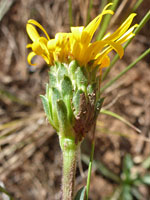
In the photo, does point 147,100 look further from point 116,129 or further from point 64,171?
point 64,171

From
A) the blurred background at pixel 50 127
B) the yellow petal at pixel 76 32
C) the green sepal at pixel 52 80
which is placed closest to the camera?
the yellow petal at pixel 76 32

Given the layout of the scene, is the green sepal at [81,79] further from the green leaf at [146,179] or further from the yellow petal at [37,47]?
the green leaf at [146,179]

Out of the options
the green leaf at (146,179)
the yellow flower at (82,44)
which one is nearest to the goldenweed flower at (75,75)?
the yellow flower at (82,44)

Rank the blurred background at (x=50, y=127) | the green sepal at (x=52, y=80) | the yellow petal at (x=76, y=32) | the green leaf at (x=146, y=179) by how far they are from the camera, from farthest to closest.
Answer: the blurred background at (x=50, y=127) → the green leaf at (x=146, y=179) → the green sepal at (x=52, y=80) → the yellow petal at (x=76, y=32)

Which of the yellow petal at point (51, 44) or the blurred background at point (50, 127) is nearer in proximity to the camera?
the yellow petal at point (51, 44)

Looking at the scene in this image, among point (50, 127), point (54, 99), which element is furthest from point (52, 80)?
point (50, 127)

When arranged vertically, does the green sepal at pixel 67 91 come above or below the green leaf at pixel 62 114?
above

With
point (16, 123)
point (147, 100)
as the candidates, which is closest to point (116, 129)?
point (147, 100)
